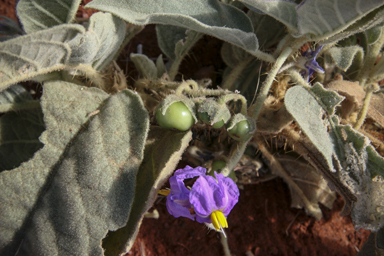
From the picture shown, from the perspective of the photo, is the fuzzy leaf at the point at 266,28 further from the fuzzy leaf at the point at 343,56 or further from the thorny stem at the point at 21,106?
the thorny stem at the point at 21,106

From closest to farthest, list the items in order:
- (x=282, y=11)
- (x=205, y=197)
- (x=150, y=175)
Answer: (x=205, y=197)
(x=282, y=11)
(x=150, y=175)

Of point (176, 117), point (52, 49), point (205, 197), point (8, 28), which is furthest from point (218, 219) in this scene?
point (8, 28)

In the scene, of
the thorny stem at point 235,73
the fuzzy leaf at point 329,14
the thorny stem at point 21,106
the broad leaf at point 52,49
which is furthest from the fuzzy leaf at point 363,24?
the thorny stem at point 21,106

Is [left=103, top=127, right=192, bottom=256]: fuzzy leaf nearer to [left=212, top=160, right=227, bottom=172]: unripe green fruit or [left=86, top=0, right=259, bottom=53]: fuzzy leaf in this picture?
[left=212, top=160, right=227, bottom=172]: unripe green fruit

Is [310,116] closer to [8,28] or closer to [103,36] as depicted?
[103,36]

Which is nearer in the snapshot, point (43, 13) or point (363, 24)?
point (363, 24)

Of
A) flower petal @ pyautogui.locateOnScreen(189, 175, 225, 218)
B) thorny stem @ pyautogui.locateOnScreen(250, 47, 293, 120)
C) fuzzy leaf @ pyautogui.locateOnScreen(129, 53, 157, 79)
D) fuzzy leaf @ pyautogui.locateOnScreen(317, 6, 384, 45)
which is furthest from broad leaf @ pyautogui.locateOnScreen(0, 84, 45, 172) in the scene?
fuzzy leaf @ pyautogui.locateOnScreen(317, 6, 384, 45)
